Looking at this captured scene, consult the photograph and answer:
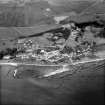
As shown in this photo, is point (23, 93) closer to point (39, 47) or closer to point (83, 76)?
point (39, 47)

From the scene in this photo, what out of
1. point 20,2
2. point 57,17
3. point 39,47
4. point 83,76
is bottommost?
point 83,76

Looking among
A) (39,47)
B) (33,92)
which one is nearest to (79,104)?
(33,92)

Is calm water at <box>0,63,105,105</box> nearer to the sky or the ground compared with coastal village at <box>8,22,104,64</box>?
nearer to the ground

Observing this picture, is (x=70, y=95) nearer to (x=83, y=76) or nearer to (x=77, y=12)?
(x=83, y=76)

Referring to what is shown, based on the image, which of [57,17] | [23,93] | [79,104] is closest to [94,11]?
[57,17]

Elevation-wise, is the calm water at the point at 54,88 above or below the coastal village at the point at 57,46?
below

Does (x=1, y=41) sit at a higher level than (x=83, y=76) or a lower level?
higher
